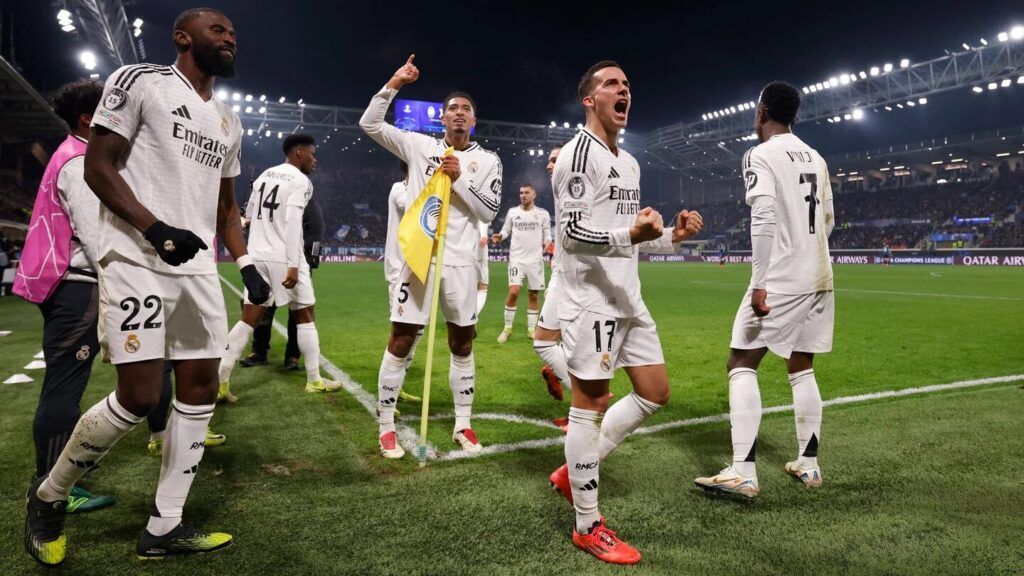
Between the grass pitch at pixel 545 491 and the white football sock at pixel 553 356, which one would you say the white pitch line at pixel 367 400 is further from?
the white football sock at pixel 553 356

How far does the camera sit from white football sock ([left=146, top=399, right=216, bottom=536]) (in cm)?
271

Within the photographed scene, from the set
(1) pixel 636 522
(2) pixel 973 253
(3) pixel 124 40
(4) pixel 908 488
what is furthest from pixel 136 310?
(2) pixel 973 253

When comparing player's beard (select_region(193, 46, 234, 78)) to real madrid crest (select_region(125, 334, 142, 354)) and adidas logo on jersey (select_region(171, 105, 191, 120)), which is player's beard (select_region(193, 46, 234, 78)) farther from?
real madrid crest (select_region(125, 334, 142, 354))

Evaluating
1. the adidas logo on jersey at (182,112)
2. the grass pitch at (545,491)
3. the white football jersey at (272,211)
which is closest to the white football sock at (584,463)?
the grass pitch at (545,491)

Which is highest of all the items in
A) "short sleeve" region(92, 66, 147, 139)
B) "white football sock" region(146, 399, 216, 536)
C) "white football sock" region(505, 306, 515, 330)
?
A: "short sleeve" region(92, 66, 147, 139)

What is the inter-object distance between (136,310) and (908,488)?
423cm

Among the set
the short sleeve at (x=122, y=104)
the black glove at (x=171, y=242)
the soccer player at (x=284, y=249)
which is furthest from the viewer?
the soccer player at (x=284, y=249)

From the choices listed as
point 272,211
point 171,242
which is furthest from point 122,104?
point 272,211

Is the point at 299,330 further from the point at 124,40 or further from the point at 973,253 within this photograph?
the point at 973,253

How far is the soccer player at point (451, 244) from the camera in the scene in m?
4.14

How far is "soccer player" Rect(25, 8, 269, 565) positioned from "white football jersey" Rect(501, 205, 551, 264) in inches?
295

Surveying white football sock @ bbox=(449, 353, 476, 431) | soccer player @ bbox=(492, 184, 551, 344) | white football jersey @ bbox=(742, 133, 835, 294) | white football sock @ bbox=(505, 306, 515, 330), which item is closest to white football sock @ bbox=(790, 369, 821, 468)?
white football jersey @ bbox=(742, 133, 835, 294)

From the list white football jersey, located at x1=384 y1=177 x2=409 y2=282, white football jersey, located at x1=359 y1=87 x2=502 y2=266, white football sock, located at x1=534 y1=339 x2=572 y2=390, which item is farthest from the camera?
white football jersey, located at x1=384 y1=177 x2=409 y2=282

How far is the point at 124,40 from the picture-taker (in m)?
26.8
